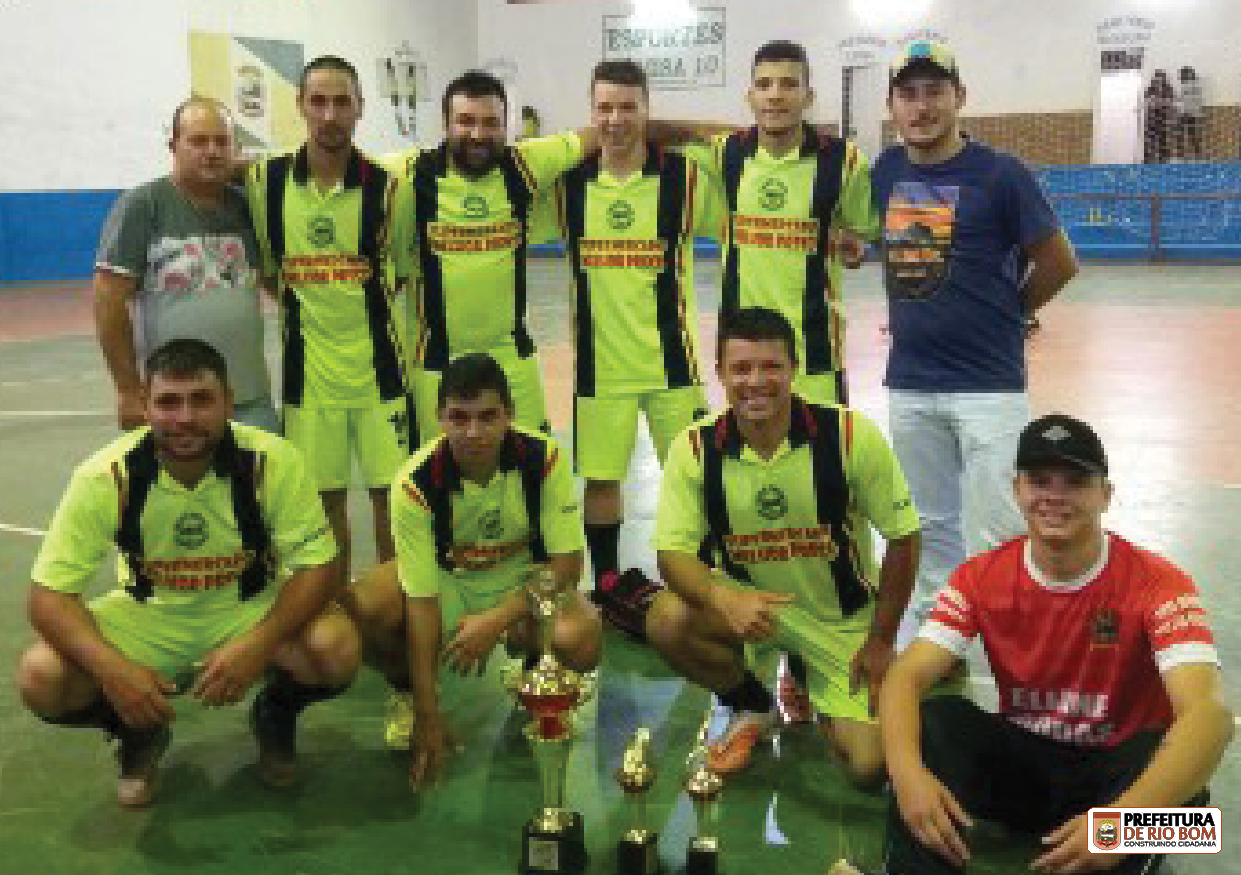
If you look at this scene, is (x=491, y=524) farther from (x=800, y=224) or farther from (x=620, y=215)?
(x=800, y=224)

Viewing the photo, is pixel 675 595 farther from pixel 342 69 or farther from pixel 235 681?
pixel 342 69

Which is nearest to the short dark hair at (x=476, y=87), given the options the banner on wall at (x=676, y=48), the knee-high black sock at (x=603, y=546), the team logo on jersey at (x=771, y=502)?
the knee-high black sock at (x=603, y=546)

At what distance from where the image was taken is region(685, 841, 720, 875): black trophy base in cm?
294

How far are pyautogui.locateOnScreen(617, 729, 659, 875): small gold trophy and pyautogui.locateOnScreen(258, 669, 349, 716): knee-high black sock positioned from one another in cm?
97

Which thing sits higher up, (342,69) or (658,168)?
(342,69)

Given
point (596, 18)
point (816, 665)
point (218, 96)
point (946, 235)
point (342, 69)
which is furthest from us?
point (596, 18)

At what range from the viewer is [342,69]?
4480 mm

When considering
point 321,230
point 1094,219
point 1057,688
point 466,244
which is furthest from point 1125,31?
point 1057,688

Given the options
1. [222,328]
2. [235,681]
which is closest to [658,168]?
[222,328]

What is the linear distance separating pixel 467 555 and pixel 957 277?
1742 millimetres

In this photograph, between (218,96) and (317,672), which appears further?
(218,96)

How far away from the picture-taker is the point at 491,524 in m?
3.82

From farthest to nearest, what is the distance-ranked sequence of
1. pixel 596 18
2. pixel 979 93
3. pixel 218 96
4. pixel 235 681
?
pixel 596 18 → pixel 979 93 → pixel 218 96 → pixel 235 681

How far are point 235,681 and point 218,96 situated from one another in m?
19.1
